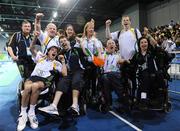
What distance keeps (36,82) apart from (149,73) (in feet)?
5.25

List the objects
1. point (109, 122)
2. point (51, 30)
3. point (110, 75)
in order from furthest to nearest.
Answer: point (110, 75), point (51, 30), point (109, 122)

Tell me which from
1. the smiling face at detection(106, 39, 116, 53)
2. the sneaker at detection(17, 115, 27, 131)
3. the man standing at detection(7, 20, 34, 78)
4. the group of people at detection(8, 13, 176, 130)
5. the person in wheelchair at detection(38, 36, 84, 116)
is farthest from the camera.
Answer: the smiling face at detection(106, 39, 116, 53)

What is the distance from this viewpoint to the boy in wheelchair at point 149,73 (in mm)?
3443

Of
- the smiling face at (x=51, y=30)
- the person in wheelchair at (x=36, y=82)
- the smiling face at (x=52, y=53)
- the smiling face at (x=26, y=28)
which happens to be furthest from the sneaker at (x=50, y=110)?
the smiling face at (x=26, y=28)

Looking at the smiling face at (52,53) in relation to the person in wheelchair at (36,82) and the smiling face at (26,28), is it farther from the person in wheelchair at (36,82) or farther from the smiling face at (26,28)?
the smiling face at (26,28)

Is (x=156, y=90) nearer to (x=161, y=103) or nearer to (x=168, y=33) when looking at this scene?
(x=161, y=103)

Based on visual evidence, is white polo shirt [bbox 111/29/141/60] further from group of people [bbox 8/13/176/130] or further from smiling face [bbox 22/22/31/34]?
smiling face [bbox 22/22/31/34]

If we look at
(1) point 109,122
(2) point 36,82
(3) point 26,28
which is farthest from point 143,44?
(3) point 26,28

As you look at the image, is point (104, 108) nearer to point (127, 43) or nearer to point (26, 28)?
point (127, 43)

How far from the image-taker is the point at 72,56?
380cm

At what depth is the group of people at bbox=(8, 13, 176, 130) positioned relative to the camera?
3462mm

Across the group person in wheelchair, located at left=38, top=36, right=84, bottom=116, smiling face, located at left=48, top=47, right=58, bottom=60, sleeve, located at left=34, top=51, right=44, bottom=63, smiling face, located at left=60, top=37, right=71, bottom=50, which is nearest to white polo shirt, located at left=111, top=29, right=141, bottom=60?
person in wheelchair, located at left=38, top=36, right=84, bottom=116

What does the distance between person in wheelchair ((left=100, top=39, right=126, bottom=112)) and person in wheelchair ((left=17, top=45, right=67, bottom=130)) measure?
2.36ft

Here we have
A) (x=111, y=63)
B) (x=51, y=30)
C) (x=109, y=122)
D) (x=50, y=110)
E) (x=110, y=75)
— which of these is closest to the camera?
(x=50, y=110)
